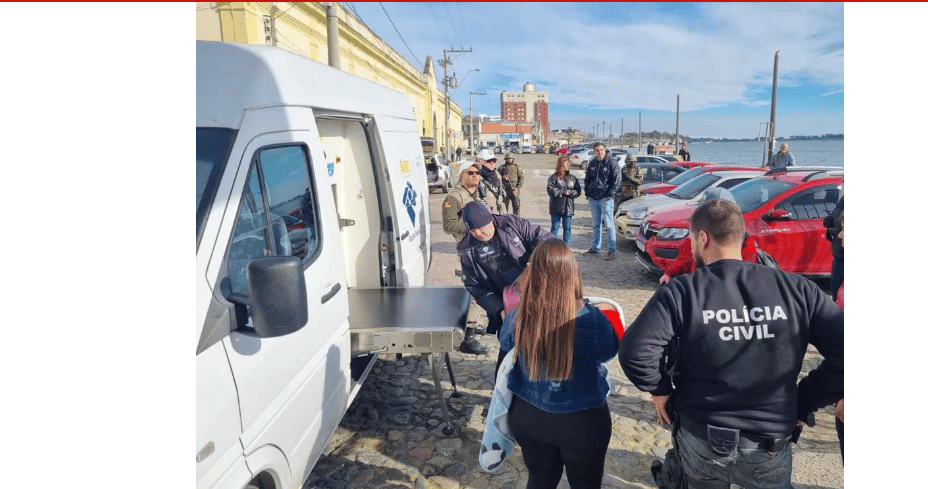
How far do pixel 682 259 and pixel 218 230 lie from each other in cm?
595

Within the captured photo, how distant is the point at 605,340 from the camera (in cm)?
245

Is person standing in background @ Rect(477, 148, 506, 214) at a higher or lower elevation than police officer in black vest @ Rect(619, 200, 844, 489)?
higher

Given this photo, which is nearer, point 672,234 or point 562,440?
point 562,440

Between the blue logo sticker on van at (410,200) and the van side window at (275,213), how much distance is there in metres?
1.89

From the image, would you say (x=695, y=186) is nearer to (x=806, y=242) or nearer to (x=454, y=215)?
(x=806, y=242)

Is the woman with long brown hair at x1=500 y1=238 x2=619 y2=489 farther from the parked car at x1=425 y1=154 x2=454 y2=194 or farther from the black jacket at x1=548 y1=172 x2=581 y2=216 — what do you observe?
the parked car at x1=425 y1=154 x2=454 y2=194

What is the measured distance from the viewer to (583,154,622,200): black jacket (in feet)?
29.8

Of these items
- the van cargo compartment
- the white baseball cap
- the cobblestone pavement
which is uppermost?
the white baseball cap

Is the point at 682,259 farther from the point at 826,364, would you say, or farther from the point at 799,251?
the point at 826,364

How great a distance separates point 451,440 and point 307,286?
6.26ft

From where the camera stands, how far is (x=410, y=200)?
16.5 feet

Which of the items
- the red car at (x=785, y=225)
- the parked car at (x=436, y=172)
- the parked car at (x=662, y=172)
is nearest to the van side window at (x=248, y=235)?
the red car at (x=785, y=225)

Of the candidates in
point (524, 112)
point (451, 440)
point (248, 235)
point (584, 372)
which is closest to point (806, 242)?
point (451, 440)

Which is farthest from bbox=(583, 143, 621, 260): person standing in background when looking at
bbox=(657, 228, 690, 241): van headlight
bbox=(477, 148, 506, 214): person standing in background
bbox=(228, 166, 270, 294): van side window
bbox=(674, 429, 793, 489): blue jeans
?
bbox=(228, 166, 270, 294): van side window
